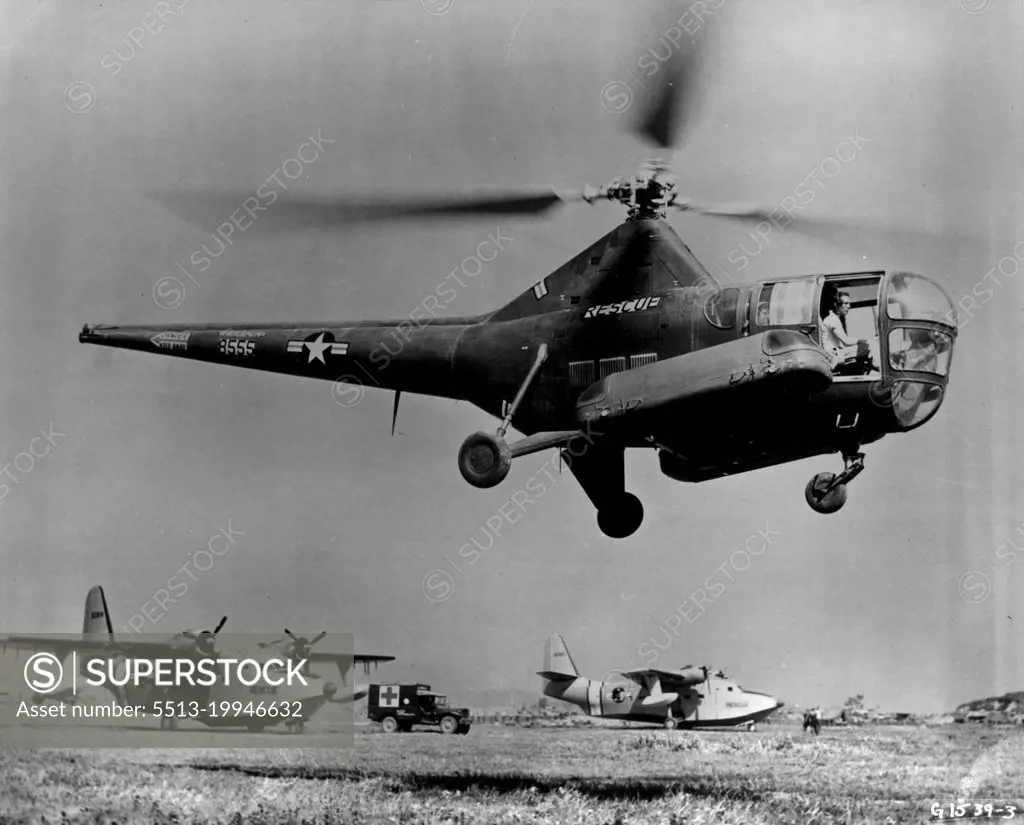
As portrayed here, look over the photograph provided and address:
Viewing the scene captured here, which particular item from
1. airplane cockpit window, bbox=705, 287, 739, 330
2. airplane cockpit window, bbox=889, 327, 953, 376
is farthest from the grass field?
airplane cockpit window, bbox=705, 287, 739, 330

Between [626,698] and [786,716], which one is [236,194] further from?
[786,716]

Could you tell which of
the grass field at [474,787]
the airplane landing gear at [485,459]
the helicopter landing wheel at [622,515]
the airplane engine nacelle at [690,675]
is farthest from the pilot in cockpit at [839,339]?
the airplane engine nacelle at [690,675]

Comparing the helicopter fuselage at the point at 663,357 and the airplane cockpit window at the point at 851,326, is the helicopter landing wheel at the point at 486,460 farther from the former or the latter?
the airplane cockpit window at the point at 851,326

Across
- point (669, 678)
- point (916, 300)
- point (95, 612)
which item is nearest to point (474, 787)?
A: point (95, 612)

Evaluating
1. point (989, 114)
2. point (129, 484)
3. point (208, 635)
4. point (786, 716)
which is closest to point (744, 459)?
point (989, 114)

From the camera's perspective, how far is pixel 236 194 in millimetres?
13500

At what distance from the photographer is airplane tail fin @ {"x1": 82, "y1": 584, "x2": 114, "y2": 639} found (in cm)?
1380

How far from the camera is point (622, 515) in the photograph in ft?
43.1

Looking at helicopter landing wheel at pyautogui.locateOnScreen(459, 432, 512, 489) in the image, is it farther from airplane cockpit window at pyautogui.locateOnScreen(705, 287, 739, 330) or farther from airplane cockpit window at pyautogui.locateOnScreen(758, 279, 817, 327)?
airplane cockpit window at pyautogui.locateOnScreen(758, 279, 817, 327)

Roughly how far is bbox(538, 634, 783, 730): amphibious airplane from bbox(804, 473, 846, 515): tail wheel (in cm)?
1369

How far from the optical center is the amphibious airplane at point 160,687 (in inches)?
510

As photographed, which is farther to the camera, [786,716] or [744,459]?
[786,716]

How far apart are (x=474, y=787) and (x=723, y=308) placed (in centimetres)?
582

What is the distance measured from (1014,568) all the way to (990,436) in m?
1.49
